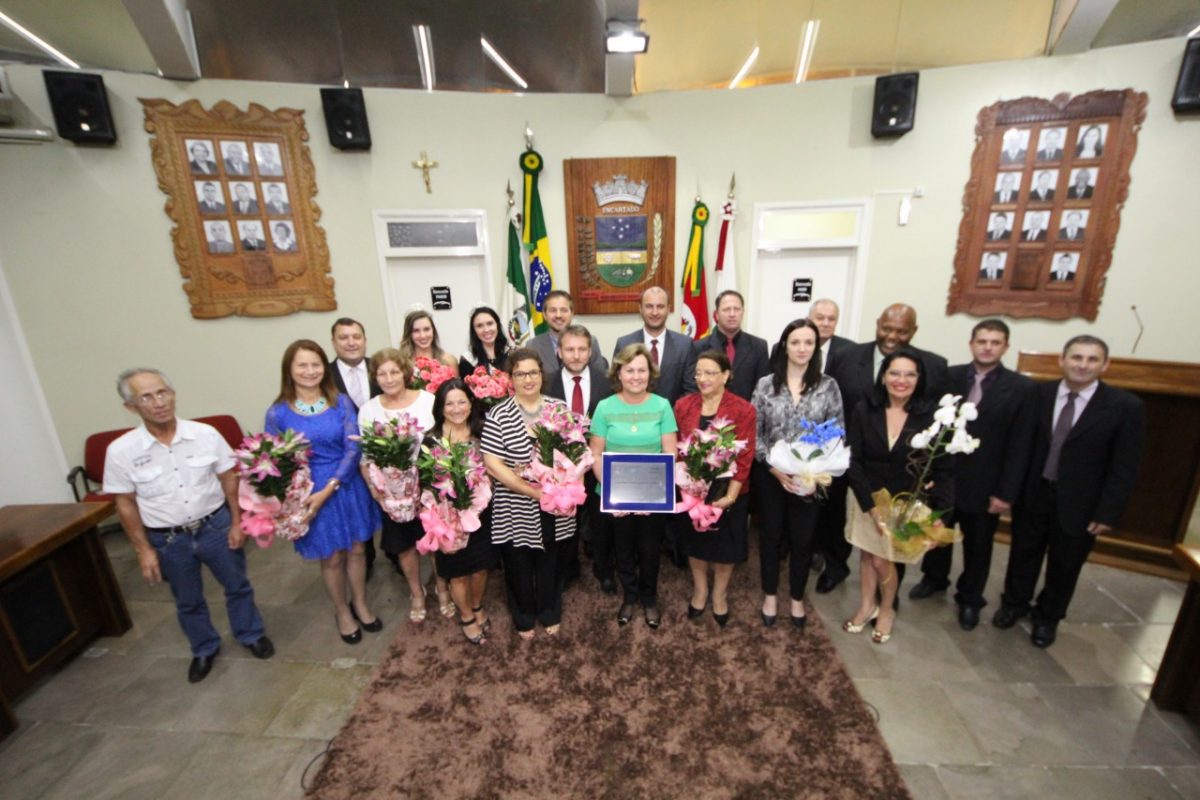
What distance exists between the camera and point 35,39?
12.7 feet

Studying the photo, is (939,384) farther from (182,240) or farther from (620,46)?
(182,240)

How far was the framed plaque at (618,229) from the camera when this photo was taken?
4750 millimetres

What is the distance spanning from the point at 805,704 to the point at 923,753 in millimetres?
478

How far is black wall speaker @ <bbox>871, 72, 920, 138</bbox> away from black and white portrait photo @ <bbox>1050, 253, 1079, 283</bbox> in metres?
1.87

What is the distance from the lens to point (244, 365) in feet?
15.5

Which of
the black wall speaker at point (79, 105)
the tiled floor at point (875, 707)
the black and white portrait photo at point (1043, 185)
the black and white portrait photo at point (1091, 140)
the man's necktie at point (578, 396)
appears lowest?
the tiled floor at point (875, 707)

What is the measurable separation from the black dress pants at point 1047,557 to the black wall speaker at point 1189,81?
157 inches

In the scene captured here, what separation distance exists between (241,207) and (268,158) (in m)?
0.52

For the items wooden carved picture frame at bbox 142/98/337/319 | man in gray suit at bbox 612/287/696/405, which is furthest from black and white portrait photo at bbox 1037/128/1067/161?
wooden carved picture frame at bbox 142/98/337/319

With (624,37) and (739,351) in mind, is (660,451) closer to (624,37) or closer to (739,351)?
(739,351)

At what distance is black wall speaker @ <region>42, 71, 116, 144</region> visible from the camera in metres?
3.79

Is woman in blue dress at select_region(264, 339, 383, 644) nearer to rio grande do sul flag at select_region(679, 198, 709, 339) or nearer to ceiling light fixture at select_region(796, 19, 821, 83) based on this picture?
rio grande do sul flag at select_region(679, 198, 709, 339)

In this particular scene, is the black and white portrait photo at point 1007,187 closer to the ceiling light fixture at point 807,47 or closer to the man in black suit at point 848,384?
the ceiling light fixture at point 807,47

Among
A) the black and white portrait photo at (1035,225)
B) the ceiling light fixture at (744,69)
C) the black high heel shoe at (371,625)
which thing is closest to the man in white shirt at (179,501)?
the black high heel shoe at (371,625)
